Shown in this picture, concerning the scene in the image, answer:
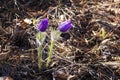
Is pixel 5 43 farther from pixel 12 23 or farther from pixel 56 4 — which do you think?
pixel 56 4

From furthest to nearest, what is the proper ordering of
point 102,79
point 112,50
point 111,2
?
point 111,2 → point 112,50 → point 102,79

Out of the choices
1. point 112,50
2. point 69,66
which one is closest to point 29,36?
point 69,66

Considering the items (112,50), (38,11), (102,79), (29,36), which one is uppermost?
(38,11)

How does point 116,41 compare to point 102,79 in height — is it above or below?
above

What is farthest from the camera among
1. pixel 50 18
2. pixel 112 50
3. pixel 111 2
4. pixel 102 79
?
pixel 111 2

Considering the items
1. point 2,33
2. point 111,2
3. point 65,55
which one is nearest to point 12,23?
point 2,33

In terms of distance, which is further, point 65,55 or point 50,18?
point 50,18
